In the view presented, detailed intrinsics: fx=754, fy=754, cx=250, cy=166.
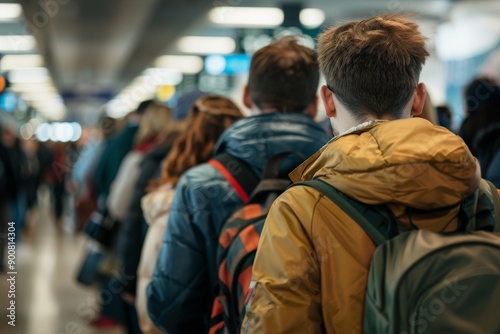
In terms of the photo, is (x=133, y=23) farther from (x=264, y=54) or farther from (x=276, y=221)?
(x=276, y=221)

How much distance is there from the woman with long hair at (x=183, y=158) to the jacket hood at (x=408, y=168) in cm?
166

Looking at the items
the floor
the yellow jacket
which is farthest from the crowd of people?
the floor

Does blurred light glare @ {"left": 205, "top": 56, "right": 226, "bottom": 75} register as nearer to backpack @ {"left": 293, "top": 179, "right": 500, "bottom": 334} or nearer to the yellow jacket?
the yellow jacket

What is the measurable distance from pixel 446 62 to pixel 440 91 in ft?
3.25

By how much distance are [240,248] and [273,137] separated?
0.54m

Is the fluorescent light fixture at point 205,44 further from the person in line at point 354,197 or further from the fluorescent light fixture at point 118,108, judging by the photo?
the fluorescent light fixture at point 118,108

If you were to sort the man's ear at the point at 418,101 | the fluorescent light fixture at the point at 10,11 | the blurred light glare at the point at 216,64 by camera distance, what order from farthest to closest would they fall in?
the blurred light glare at the point at 216,64 < the fluorescent light fixture at the point at 10,11 < the man's ear at the point at 418,101

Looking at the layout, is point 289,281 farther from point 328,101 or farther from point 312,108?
point 312,108

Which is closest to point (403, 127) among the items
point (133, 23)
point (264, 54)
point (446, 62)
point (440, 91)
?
Result: point (264, 54)

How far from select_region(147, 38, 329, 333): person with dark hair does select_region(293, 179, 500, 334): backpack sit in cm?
111

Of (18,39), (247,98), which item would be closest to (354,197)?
(247,98)

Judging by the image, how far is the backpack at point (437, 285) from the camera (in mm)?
1404

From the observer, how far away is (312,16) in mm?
14438

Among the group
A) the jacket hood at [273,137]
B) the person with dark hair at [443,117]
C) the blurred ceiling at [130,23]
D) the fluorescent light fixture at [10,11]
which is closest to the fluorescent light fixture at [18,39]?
the blurred ceiling at [130,23]
